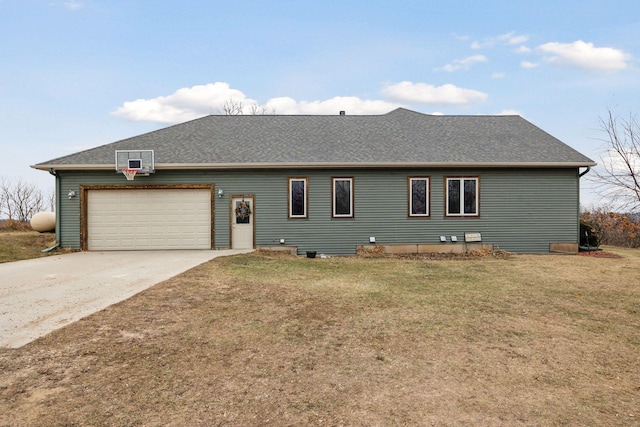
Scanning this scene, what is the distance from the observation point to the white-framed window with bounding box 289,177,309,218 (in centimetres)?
1320

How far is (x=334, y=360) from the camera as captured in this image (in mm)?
4016

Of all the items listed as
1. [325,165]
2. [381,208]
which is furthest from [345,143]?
[381,208]

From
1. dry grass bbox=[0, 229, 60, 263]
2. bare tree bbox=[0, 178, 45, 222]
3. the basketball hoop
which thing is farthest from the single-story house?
bare tree bbox=[0, 178, 45, 222]

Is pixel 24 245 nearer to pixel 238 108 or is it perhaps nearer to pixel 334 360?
pixel 334 360

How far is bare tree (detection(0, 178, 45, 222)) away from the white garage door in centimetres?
1473

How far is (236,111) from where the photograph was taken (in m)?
31.3

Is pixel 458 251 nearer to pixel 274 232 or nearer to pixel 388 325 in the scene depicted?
pixel 274 232

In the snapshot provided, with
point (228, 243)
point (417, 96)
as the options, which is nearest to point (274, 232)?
point (228, 243)

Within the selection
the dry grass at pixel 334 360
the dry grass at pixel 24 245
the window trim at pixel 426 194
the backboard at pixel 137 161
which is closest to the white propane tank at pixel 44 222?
the dry grass at pixel 24 245

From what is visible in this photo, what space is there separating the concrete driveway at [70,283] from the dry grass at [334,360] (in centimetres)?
44

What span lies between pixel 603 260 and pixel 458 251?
4132mm

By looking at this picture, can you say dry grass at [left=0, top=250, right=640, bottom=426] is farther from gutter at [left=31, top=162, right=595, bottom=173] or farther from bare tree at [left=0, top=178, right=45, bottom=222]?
bare tree at [left=0, top=178, right=45, bottom=222]

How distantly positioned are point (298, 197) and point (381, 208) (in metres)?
2.78

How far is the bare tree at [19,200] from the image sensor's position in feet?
78.8
